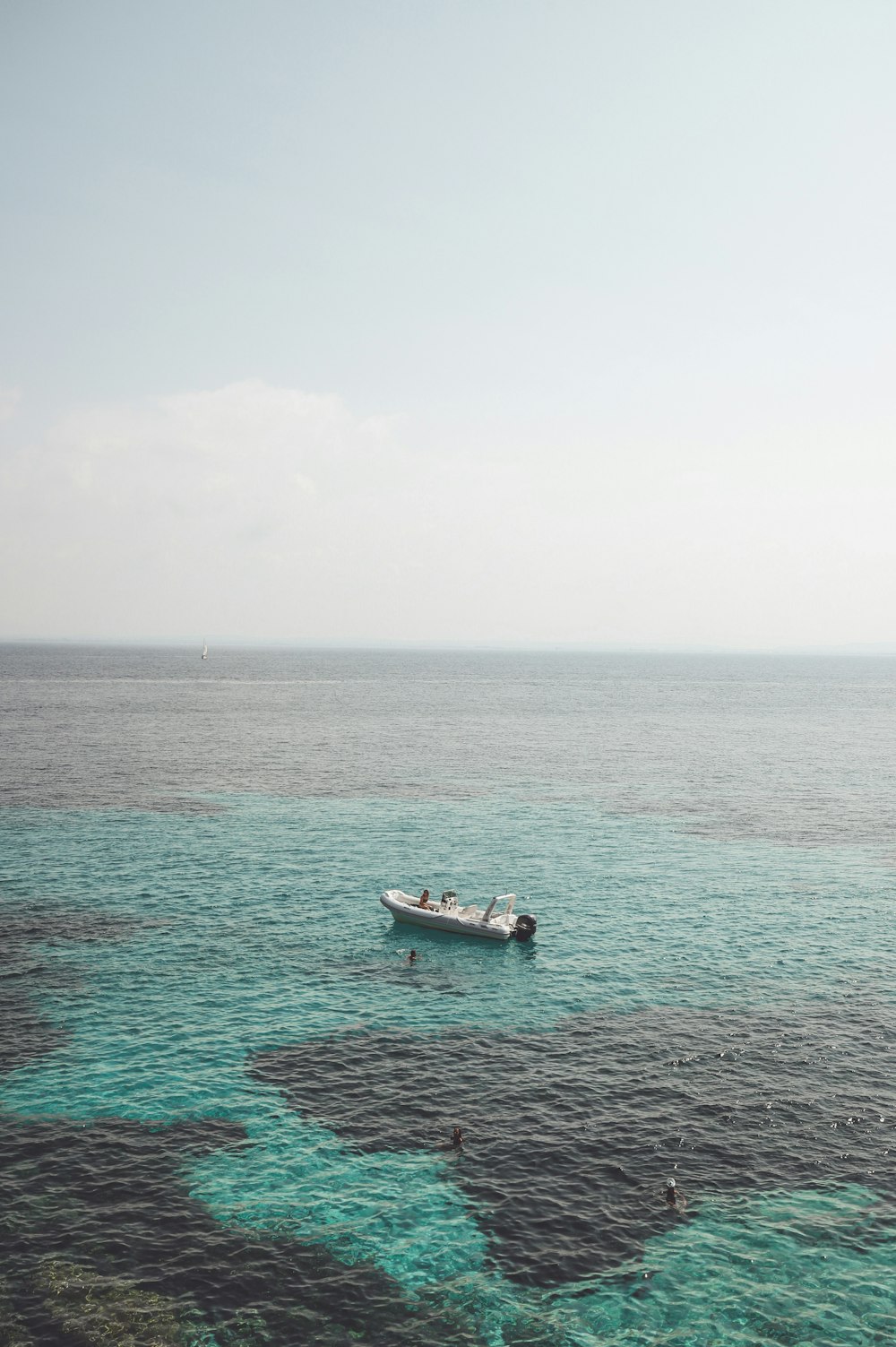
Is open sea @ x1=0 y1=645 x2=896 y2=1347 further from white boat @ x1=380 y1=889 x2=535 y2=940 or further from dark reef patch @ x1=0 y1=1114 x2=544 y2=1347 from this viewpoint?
white boat @ x1=380 y1=889 x2=535 y2=940

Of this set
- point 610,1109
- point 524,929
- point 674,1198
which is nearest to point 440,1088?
point 610,1109

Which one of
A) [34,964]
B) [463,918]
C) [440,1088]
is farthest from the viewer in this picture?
[463,918]

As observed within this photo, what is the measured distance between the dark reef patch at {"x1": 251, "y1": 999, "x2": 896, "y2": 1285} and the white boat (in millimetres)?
11144

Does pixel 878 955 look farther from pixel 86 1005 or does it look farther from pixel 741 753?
pixel 741 753

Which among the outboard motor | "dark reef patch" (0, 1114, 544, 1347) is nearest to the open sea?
"dark reef patch" (0, 1114, 544, 1347)

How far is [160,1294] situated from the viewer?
26.6 m

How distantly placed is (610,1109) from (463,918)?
22022 mm

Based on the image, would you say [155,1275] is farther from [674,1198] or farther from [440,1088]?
[674,1198]

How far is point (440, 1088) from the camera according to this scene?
3841 cm

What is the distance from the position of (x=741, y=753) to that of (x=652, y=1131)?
109693 mm

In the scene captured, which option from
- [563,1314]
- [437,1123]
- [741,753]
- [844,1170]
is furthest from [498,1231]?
[741,753]

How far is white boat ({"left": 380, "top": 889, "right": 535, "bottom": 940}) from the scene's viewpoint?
56.6 m

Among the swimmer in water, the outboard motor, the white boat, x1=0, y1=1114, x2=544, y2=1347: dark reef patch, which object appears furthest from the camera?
the white boat

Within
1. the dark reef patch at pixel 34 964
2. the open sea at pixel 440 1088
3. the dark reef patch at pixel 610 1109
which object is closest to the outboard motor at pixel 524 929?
the open sea at pixel 440 1088
